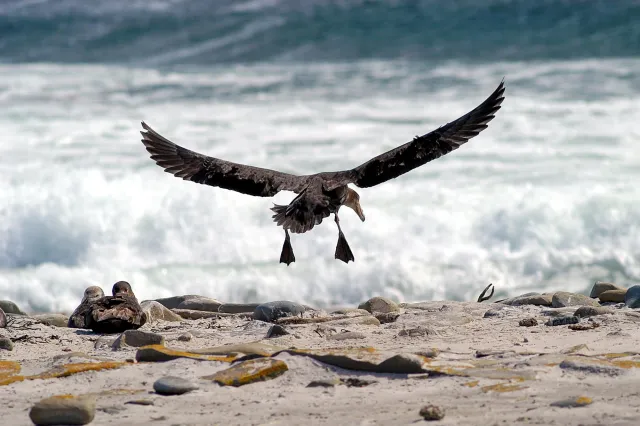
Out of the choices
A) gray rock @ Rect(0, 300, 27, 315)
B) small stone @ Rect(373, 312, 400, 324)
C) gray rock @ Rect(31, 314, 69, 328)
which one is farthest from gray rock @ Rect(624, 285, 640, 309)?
gray rock @ Rect(0, 300, 27, 315)

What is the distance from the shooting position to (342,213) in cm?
1309

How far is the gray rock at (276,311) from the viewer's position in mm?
7159

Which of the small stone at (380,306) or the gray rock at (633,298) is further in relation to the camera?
the small stone at (380,306)

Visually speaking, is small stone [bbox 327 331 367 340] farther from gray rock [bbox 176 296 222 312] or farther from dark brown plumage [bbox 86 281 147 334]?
gray rock [bbox 176 296 222 312]

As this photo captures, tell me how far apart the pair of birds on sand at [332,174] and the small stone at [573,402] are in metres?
3.32

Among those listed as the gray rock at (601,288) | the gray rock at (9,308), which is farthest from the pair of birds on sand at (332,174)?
the gray rock at (9,308)

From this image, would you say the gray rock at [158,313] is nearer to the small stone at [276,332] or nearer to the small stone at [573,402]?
the small stone at [276,332]

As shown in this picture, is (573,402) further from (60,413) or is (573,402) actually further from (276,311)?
(276,311)

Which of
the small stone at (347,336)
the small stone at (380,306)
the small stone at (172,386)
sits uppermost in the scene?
the small stone at (380,306)

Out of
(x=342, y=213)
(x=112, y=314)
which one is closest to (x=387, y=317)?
(x=112, y=314)

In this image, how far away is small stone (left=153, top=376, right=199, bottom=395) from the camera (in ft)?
16.3

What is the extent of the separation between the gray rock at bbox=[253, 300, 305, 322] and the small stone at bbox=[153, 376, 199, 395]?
2.13 metres

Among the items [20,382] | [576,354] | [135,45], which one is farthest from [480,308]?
[135,45]

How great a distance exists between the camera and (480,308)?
24.8 feet
